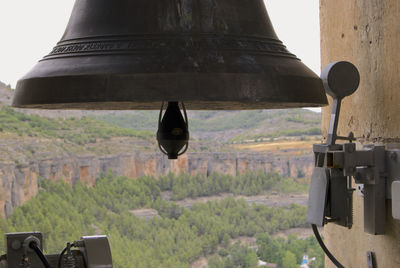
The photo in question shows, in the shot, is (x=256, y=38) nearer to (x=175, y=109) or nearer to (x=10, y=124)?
(x=175, y=109)

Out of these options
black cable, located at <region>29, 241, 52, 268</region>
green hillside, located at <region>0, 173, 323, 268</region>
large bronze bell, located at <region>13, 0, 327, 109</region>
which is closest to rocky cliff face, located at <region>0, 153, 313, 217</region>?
green hillside, located at <region>0, 173, 323, 268</region>

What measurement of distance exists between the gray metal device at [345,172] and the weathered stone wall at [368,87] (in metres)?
0.05

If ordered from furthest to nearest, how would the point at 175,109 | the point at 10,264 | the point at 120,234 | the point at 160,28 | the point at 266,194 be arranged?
the point at 266,194 < the point at 120,234 < the point at 10,264 < the point at 175,109 < the point at 160,28

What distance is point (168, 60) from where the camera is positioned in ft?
3.76

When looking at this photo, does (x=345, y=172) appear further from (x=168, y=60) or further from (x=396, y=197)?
(x=168, y=60)

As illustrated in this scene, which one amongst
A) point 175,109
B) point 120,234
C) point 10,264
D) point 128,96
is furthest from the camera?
point 120,234

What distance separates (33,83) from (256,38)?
19.4 inches

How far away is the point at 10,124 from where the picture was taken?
13023 mm

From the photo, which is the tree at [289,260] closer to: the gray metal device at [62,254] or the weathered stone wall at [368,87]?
the weathered stone wall at [368,87]

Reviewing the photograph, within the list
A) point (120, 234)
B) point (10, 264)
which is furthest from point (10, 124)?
point (10, 264)

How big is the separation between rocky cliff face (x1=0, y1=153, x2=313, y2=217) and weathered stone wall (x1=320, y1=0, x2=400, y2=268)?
10.6 m

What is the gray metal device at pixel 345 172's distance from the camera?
1830 millimetres

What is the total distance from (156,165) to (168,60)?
13925 mm

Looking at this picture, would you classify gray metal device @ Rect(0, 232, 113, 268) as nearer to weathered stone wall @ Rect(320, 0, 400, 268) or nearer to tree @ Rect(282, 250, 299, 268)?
weathered stone wall @ Rect(320, 0, 400, 268)
